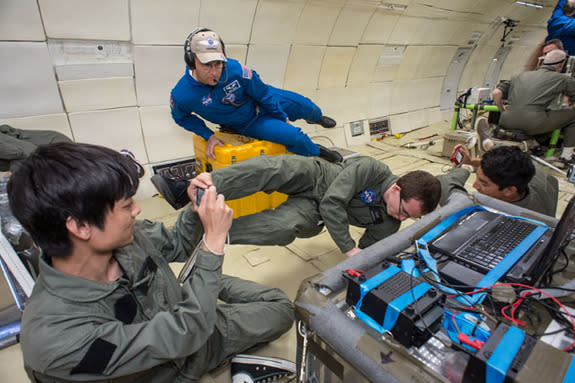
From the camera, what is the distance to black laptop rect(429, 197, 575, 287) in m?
1.15

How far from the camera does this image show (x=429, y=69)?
6836mm

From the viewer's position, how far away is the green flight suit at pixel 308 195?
1.97 metres

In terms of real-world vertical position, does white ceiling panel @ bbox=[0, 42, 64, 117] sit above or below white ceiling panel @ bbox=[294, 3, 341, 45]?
below

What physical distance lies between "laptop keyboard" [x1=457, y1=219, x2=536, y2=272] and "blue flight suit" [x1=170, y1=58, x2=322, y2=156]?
203cm

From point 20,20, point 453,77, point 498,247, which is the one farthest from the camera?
point 453,77

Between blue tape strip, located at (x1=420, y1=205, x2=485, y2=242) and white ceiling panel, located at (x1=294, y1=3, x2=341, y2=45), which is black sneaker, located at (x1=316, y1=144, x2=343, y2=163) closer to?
white ceiling panel, located at (x1=294, y1=3, x2=341, y2=45)

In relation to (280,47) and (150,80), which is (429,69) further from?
(150,80)

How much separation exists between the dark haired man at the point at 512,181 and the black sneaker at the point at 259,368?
1.56 meters

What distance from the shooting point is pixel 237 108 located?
3107 millimetres

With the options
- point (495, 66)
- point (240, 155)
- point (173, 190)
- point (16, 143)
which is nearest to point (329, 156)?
point (240, 155)

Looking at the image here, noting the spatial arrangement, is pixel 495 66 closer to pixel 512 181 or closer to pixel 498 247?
pixel 512 181

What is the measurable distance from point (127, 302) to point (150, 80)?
294cm

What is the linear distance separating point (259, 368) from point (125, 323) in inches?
30.9

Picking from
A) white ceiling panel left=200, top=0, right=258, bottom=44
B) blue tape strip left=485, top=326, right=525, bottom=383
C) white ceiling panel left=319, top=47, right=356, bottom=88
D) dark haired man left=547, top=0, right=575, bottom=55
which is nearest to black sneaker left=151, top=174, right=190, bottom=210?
blue tape strip left=485, top=326, right=525, bottom=383
